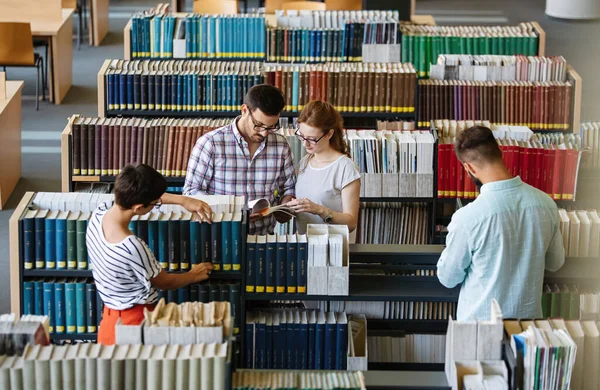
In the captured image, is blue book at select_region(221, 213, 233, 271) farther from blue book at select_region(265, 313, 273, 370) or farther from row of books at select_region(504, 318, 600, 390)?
row of books at select_region(504, 318, 600, 390)

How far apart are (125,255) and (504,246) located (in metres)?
1.59

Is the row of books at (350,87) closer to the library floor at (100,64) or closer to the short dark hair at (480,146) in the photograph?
the library floor at (100,64)

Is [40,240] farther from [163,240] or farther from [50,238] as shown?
[163,240]

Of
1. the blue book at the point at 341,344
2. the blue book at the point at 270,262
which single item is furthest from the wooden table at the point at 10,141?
the blue book at the point at 341,344

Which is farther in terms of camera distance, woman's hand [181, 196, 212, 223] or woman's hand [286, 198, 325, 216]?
woman's hand [286, 198, 325, 216]

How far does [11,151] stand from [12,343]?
19.4 feet

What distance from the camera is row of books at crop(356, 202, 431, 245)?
7113mm

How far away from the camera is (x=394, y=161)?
6.70 meters

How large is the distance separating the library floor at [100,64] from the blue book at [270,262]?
2649 millimetres

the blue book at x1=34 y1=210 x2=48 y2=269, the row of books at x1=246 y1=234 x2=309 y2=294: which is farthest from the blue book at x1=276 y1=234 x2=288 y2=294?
the blue book at x1=34 y1=210 x2=48 y2=269

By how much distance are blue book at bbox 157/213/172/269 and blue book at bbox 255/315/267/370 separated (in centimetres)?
52

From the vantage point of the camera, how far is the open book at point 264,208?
4.90 metres

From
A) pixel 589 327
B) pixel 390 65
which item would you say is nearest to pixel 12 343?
pixel 589 327

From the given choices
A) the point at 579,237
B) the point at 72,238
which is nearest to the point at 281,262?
the point at 72,238
